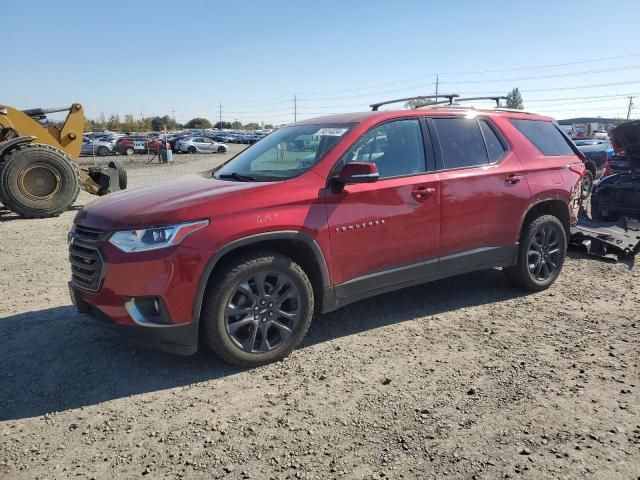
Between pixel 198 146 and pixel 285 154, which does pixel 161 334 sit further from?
pixel 198 146

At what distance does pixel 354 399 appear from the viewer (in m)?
3.23

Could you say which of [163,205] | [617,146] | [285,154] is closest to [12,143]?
[285,154]

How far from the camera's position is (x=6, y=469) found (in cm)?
258

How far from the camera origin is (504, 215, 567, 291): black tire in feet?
16.6

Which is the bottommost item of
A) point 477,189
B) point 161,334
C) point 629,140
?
point 161,334

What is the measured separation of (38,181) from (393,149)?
8285 millimetres

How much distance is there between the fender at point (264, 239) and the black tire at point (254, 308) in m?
0.09

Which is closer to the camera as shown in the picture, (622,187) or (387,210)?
(387,210)

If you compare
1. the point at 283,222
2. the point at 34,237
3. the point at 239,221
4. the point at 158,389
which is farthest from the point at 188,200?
the point at 34,237

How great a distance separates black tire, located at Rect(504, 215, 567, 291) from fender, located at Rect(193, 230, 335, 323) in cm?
229

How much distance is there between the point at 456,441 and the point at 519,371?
106cm

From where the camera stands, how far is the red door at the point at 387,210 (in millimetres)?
3824

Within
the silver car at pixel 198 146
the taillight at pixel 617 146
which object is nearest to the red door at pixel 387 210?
the taillight at pixel 617 146

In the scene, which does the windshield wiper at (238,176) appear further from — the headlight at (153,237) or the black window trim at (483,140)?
the black window trim at (483,140)
